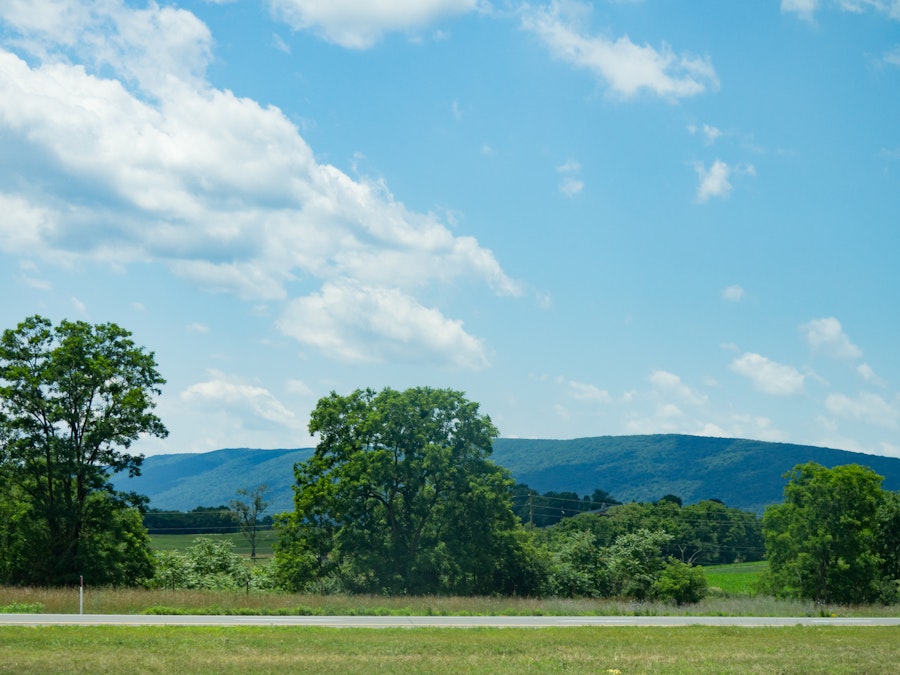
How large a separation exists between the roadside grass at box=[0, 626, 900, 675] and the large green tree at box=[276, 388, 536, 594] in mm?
25554

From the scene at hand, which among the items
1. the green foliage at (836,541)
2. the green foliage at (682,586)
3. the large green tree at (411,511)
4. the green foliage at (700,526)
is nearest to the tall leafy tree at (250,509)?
the green foliage at (700,526)

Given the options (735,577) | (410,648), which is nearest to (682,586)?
(410,648)

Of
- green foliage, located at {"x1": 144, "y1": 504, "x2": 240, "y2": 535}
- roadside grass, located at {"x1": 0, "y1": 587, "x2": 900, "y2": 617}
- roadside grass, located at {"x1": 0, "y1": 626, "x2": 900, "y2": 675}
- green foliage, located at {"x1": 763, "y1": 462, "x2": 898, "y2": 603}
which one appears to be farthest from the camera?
green foliage, located at {"x1": 144, "y1": 504, "x2": 240, "y2": 535}

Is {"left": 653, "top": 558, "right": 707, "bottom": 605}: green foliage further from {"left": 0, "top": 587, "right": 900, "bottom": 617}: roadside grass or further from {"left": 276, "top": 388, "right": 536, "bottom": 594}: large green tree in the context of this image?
{"left": 276, "top": 388, "right": 536, "bottom": 594}: large green tree

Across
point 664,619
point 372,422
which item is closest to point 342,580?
point 372,422

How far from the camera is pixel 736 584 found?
9700 cm

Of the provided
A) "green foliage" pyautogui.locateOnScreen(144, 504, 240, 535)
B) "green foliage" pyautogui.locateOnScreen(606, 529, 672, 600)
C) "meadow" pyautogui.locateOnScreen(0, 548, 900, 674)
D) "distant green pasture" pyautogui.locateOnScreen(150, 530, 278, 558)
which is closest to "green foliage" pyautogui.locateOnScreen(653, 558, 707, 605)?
"green foliage" pyautogui.locateOnScreen(606, 529, 672, 600)

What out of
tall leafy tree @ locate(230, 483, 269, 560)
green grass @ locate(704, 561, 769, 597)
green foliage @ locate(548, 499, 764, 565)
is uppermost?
tall leafy tree @ locate(230, 483, 269, 560)

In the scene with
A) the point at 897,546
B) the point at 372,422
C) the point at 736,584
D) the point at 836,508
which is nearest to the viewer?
the point at 372,422

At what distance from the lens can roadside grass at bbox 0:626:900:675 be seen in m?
17.4

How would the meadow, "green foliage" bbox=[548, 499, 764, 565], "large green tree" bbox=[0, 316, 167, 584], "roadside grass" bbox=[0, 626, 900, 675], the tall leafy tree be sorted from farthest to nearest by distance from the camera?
the tall leafy tree
"green foliage" bbox=[548, 499, 764, 565]
"large green tree" bbox=[0, 316, 167, 584]
the meadow
"roadside grass" bbox=[0, 626, 900, 675]

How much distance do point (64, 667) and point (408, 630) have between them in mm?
10584

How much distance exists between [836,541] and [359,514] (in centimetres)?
3500

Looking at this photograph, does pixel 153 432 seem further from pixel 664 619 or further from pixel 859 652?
pixel 859 652
